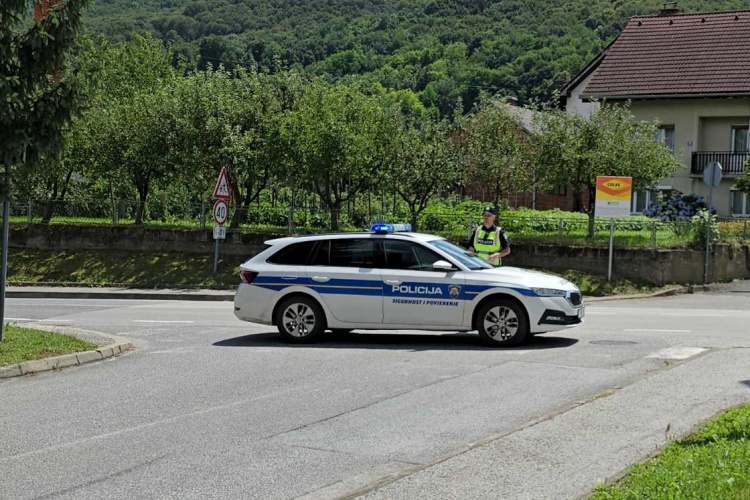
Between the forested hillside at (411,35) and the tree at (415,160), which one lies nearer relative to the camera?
the tree at (415,160)

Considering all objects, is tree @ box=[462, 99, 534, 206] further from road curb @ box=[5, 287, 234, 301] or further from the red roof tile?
the red roof tile

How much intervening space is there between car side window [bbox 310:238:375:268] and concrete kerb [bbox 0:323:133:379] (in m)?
3.08

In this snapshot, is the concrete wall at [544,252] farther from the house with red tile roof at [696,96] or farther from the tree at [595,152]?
the house with red tile roof at [696,96]

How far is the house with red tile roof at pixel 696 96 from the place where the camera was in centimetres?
4091

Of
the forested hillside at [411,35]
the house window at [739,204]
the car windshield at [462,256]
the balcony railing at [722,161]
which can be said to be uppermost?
the forested hillside at [411,35]

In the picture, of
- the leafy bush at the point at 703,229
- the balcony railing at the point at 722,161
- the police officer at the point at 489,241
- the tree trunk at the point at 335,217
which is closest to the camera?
the police officer at the point at 489,241

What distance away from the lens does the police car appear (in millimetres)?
13750

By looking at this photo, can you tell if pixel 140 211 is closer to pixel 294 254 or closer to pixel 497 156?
pixel 497 156

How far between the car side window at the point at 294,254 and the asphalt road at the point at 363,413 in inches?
48.6

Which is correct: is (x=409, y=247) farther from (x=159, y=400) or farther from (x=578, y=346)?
(x=159, y=400)

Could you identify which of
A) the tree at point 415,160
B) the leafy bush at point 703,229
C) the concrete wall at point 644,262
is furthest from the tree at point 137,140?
the leafy bush at point 703,229

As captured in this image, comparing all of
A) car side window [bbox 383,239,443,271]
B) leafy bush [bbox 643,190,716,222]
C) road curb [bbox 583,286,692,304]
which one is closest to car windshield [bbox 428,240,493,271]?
car side window [bbox 383,239,443,271]

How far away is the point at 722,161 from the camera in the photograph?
41.1m

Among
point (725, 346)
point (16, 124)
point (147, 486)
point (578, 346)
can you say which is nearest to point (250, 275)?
point (16, 124)
